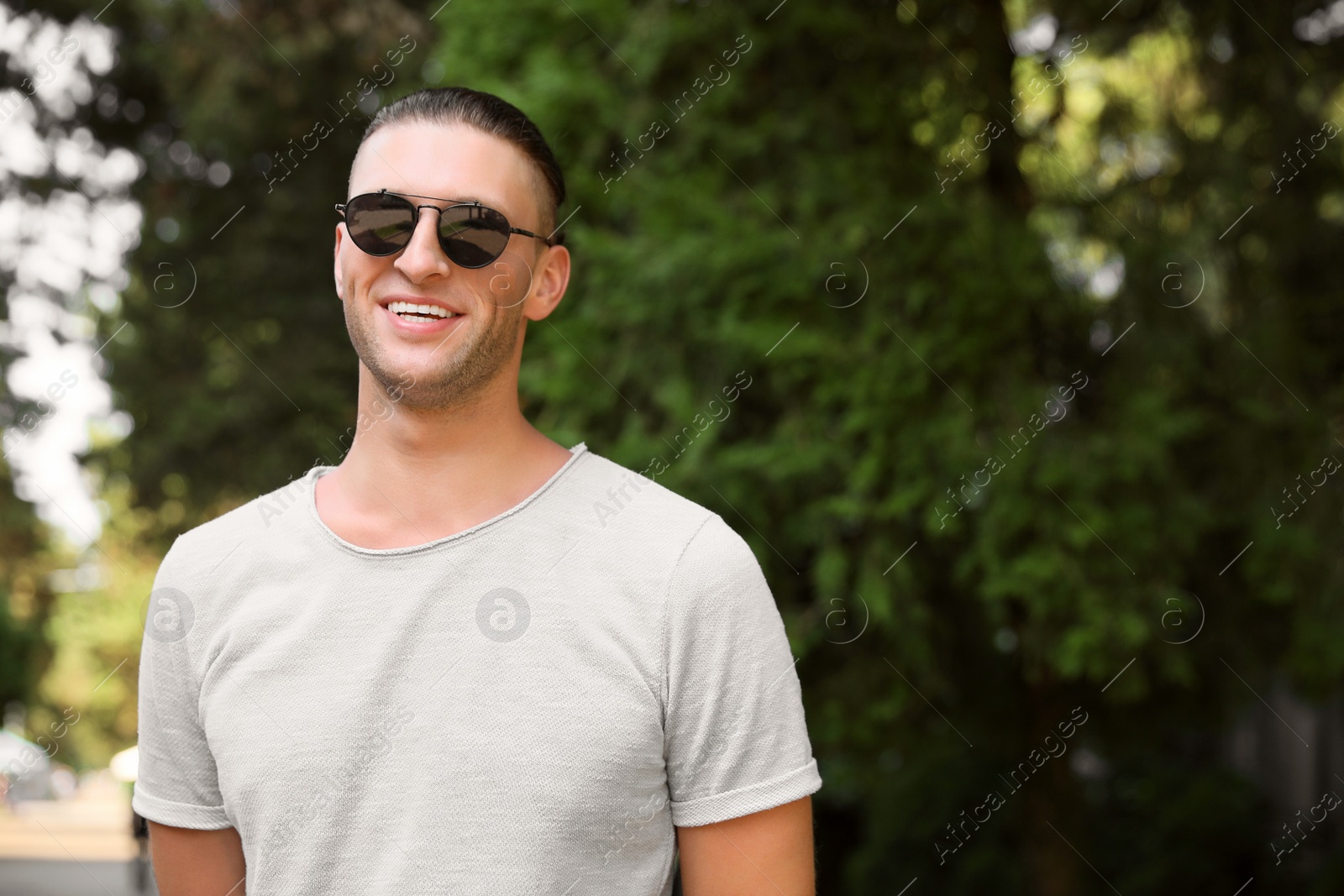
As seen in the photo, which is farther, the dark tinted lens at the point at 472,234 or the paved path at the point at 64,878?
the paved path at the point at 64,878

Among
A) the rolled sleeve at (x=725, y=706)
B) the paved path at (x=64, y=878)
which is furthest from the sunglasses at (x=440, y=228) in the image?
the paved path at (x=64, y=878)

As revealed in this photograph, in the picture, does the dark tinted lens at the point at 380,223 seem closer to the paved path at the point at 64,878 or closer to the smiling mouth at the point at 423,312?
the smiling mouth at the point at 423,312

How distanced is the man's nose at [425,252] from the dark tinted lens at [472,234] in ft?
0.04

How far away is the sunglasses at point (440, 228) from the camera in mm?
1974

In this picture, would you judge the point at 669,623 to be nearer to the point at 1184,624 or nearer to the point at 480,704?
the point at 480,704

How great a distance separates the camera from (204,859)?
6.64 feet

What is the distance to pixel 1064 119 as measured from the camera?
569 centimetres

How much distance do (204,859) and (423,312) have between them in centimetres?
98

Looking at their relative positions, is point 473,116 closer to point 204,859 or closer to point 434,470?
point 434,470

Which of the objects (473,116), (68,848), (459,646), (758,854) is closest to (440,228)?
(473,116)

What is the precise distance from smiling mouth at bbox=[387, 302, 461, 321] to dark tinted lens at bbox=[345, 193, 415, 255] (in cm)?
10

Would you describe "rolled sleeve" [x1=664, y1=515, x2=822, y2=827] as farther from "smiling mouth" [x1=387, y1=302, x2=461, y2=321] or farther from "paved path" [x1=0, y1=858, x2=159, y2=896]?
"paved path" [x1=0, y1=858, x2=159, y2=896]

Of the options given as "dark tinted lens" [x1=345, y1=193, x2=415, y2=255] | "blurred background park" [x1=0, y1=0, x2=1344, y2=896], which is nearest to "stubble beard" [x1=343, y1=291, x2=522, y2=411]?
"dark tinted lens" [x1=345, y1=193, x2=415, y2=255]

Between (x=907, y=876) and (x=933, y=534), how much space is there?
14.6 ft
